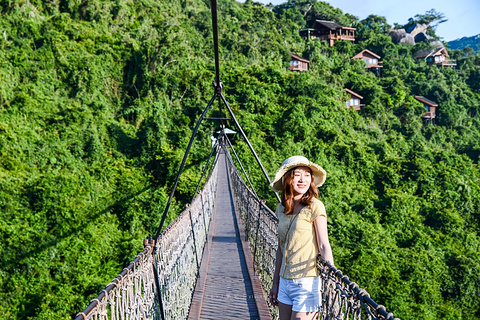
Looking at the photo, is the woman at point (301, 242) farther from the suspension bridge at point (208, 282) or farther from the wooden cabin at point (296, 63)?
the wooden cabin at point (296, 63)

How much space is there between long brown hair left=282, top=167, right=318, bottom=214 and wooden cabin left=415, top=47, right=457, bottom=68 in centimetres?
2571

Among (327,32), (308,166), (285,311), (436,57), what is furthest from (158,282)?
(436,57)

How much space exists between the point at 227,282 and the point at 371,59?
69.0ft

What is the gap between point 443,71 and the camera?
22.3 metres

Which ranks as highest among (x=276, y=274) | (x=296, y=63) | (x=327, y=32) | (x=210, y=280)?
(x=327, y=32)

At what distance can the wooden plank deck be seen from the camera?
2.32m

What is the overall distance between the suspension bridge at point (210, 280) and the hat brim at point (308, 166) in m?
0.32

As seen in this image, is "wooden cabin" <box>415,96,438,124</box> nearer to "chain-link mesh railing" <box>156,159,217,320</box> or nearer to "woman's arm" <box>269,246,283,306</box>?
"chain-link mesh railing" <box>156,159,217,320</box>

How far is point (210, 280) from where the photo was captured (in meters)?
2.88

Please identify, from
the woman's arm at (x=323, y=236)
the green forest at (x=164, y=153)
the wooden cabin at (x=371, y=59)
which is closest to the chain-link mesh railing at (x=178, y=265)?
the woman's arm at (x=323, y=236)

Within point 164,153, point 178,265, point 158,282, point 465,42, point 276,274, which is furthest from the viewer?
point 465,42

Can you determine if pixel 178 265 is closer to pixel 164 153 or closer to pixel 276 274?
pixel 276 274

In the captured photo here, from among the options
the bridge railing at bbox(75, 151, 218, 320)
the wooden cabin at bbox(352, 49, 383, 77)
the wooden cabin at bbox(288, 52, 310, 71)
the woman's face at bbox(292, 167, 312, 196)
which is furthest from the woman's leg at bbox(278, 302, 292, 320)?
the wooden cabin at bbox(352, 49, 383, 77)

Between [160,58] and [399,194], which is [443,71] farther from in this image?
[160,58]
